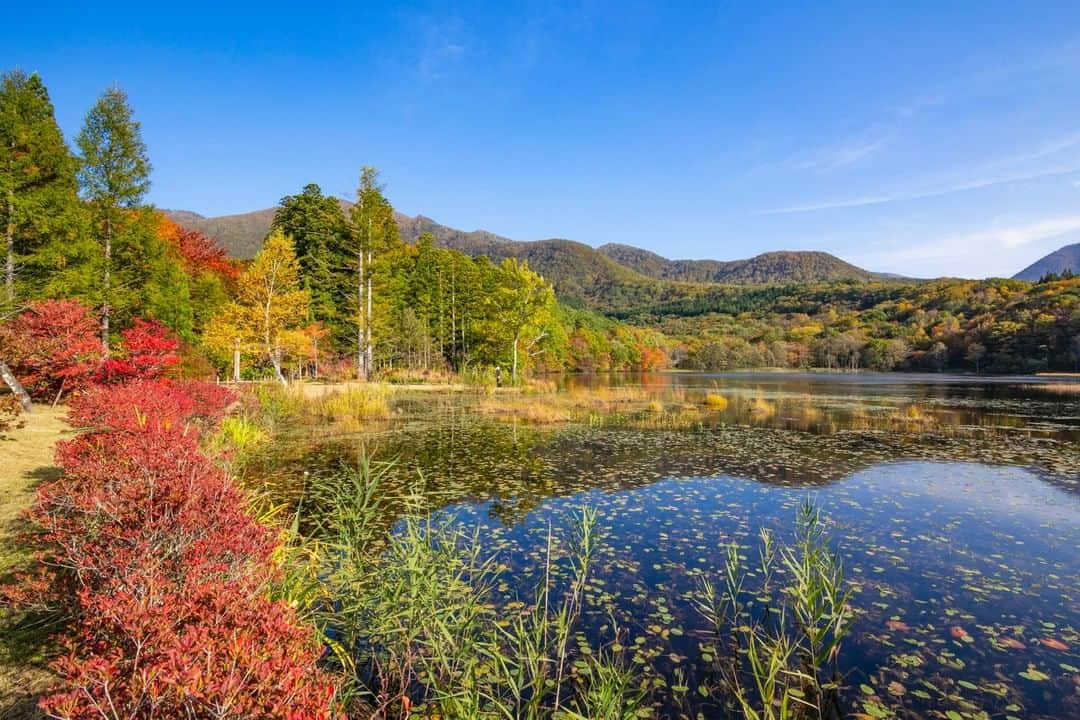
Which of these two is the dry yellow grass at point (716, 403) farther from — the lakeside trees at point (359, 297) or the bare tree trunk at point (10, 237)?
the bare tree trunk at point (10, 237)

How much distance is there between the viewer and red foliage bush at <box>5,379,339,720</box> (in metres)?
2.02

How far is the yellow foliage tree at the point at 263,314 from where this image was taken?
30456 mm

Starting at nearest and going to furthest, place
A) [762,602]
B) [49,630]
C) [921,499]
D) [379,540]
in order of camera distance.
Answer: [49,630], [762,602], [379,540], [921,499]

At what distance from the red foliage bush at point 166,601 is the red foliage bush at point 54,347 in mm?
9806

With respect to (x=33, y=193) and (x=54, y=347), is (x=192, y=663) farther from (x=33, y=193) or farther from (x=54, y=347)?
(x=33, y=193)

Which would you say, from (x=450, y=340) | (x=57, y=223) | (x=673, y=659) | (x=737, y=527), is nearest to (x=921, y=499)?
(x=737, y=527)

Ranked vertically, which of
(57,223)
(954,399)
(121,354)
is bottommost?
(954,399)

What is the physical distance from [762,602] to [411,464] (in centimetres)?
876

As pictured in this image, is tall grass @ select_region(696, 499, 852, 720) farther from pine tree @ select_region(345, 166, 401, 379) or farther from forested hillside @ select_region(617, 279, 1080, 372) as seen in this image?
forested hillside @ select_region(617, 279, 1080, 372)

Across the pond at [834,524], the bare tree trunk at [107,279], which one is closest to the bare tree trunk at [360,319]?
the bare tree trunk at [107,279]

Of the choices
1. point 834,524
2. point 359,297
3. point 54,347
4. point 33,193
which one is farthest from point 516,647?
point 359,297

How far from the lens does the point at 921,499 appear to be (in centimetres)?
1006

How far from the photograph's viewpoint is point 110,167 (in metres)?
19.4

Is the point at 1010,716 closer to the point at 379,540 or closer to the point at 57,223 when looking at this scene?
the point at 379,540
